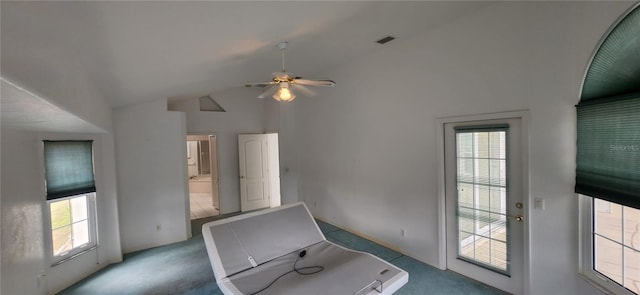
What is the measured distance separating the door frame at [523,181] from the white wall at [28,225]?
172 inches

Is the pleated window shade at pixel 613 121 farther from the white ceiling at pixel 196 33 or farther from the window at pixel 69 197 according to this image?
the window at pixel 69 197

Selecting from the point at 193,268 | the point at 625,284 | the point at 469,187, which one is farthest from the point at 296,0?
the point at 193,268

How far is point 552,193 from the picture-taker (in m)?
2.47

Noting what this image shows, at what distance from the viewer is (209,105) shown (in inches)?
241

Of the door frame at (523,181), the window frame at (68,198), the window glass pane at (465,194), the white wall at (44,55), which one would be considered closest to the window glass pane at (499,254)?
the door frame at (523,181)

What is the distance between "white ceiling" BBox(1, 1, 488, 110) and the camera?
1426 mm

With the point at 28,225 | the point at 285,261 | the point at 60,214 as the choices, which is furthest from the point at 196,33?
the point at 60,214

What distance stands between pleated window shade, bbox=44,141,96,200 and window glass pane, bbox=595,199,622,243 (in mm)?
5528

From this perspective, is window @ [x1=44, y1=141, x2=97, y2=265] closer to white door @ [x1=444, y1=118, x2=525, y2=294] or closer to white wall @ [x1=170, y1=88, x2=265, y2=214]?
white wall @ [x1=170, y1=88, x2=265, y2=214]

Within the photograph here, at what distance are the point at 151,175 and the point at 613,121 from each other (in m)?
5.67

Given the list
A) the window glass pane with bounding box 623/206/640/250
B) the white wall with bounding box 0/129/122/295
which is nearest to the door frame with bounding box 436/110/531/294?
the window glass pane with bounding box 623/206/640/250

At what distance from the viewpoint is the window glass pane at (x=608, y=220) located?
208 centimetres

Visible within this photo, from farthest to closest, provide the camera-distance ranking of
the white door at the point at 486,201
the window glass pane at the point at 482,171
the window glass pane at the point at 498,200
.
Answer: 1. the window glass pane at the point at 482,171
2. the window glass pane at the point at 498,200
3. the white door at the point at 486,201

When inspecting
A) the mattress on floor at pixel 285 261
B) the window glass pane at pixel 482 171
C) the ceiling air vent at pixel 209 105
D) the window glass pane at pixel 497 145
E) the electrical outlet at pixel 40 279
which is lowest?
the electrical outlet at pixel 40 279
